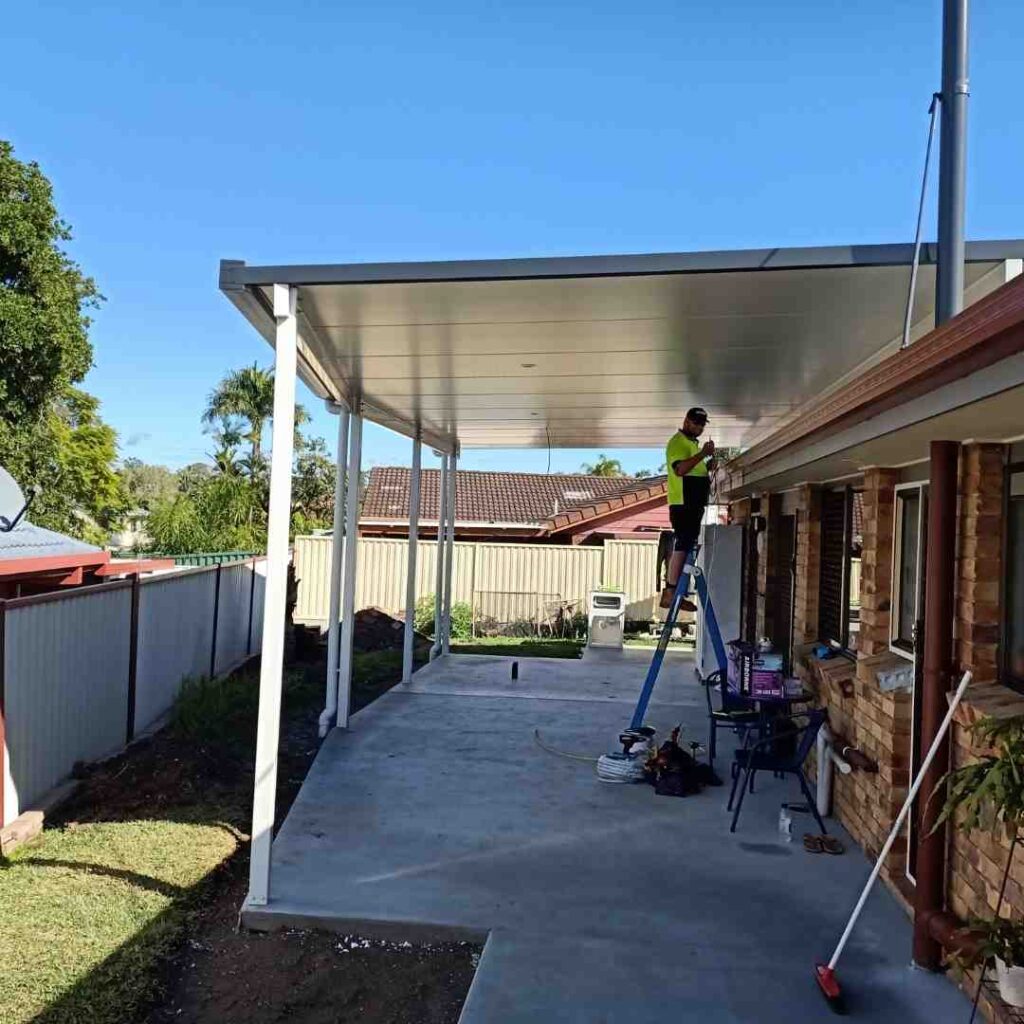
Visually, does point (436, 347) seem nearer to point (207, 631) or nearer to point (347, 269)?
point (347, 269)

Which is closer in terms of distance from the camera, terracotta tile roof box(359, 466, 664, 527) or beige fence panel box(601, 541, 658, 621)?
beige fence panel box(601, 541, 658, 621)

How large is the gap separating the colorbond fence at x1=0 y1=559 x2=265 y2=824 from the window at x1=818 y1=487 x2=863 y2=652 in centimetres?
536

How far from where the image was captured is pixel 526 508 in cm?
2634

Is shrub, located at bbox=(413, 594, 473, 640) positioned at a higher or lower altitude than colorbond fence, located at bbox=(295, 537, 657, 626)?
lower

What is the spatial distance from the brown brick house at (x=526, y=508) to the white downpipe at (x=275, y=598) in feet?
52.7

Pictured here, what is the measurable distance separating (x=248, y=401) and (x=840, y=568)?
84.9 feet

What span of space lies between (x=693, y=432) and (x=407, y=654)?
4.95 m

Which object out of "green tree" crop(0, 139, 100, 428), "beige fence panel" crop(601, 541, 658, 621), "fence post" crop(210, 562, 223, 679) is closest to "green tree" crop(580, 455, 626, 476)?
"beige fence panel" crop(601, 541, 658, 621)

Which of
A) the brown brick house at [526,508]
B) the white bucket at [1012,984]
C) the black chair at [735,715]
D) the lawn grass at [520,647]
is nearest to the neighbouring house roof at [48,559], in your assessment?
the black chair at [735,715]

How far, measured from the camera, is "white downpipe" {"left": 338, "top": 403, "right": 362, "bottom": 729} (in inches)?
315

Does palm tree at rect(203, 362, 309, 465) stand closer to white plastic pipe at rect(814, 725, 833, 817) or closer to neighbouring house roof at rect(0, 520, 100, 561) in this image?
neighbouring house roof at rect(0, 520, 100, 561)

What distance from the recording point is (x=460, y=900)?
439cm

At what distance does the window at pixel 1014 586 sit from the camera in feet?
11.4

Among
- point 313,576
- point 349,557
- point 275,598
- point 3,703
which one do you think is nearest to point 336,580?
point 349,557
